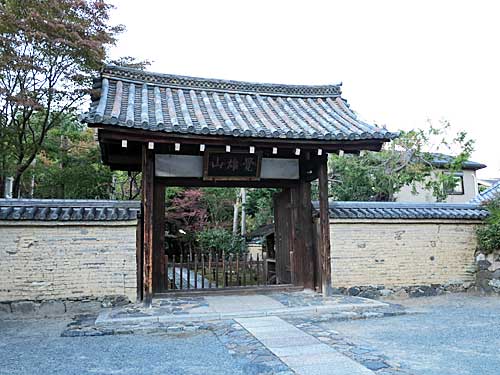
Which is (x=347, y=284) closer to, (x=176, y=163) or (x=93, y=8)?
(x=176, y=163)

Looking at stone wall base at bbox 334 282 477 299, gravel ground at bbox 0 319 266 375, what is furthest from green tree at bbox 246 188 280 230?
gravel ground at bbox 0 319 266 375

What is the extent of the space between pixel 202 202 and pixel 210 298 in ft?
41.2

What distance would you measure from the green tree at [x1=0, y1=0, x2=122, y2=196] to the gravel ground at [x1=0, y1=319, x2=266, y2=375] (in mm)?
6336

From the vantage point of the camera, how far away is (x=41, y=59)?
34.6ft

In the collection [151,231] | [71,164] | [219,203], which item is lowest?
[151,231]

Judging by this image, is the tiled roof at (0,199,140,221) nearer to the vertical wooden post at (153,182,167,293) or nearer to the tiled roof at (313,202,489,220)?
the vertical wooden post at (153,182,167,293)

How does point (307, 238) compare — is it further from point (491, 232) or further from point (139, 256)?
point (491, 232)

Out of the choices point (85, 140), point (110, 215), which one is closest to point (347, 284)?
point (110, 215)

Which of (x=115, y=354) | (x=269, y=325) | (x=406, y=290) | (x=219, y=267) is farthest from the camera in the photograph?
(x=219, y=267)

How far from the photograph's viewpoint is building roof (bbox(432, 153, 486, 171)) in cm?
1888

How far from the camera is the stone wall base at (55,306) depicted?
697 cm

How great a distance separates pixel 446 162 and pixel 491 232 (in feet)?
40.3

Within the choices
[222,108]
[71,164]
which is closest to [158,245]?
[222,108]

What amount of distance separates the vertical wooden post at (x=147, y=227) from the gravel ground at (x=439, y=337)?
3.06 metres
